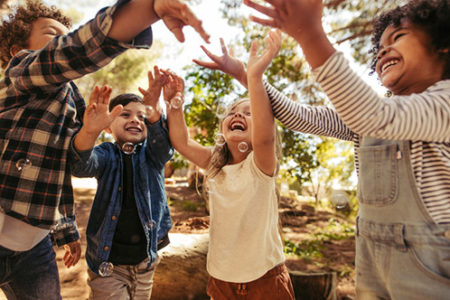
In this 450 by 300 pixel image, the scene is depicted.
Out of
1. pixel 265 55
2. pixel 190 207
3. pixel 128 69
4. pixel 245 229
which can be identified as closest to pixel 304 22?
pixel 265 55

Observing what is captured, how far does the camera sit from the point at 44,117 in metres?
1.38

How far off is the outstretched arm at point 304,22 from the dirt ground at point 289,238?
3360mm

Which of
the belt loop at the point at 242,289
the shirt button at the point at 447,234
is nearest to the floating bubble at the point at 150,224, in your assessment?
the belt loop at the point at 242,289

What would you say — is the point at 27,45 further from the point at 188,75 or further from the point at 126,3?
the point at 188,75

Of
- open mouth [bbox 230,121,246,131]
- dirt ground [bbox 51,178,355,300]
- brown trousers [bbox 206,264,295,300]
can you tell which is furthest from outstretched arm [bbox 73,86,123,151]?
dirt ground [bbox 51,178,355,300]

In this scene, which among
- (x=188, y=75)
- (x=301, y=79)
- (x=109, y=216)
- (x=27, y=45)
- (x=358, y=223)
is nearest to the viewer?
(x=358, y=223)

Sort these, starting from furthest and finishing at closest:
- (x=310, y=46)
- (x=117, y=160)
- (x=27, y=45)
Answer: (x=117, y=160) < (x=27, y=45) < (x=310, y=46)

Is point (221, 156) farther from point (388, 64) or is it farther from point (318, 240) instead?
point (318, 240)

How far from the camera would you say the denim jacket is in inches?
68.3

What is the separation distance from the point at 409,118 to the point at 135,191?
1.53 metres

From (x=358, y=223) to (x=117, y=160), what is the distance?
1.47 meters

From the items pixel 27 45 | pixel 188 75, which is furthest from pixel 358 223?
pixel 188 75

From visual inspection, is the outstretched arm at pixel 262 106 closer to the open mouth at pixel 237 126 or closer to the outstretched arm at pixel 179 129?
the open mouth at pixel 237 126

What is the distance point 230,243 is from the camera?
66.1 inches
